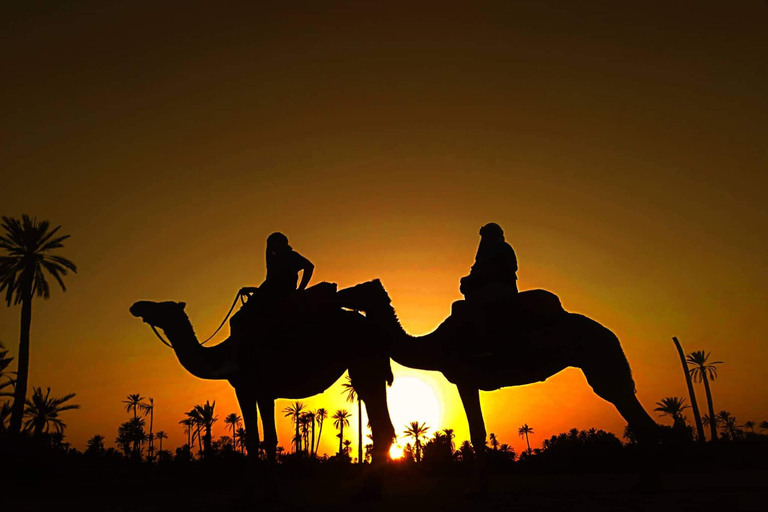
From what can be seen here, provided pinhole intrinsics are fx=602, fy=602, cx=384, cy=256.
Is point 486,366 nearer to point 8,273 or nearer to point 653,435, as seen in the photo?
point 653,435

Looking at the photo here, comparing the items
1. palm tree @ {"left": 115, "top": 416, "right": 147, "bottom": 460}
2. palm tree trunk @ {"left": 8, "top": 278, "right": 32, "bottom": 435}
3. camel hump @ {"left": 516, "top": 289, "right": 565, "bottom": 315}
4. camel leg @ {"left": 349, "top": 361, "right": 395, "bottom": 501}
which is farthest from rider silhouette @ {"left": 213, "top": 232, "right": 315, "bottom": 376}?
palm tree @ {"left": 115, "top": 416, "right": 147, "bottom": 460}

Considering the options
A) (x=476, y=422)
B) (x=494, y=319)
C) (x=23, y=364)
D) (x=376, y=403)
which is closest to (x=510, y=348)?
(x=494, y=319)

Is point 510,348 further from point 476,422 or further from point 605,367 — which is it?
point 605,367

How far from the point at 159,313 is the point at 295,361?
2.15 meters

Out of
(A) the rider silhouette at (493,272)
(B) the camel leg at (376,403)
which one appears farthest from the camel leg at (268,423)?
(A) the rider silhouette at (493,272)

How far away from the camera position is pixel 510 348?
26.7ft

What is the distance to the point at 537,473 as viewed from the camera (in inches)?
552

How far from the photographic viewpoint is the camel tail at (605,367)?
8.16 meters

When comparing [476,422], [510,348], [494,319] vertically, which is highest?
[494,319]

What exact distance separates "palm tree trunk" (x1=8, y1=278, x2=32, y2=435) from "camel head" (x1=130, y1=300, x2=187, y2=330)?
1055 inches

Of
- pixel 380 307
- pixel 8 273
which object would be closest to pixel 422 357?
pixel 380 307

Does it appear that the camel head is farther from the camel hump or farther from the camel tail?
the camel tail

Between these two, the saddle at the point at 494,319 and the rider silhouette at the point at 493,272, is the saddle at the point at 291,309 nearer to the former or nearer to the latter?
the saddle at the point at 494,319

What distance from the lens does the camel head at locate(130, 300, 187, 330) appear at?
8.58 meters
